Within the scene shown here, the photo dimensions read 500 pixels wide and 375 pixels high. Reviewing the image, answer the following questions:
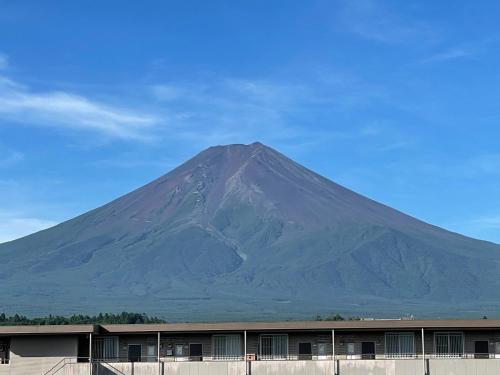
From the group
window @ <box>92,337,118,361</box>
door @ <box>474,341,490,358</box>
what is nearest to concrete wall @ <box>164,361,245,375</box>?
window @ <box>92,337,118,361</box>

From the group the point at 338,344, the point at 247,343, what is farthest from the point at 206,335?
the point at 338,344

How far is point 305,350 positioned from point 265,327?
7.52 ft

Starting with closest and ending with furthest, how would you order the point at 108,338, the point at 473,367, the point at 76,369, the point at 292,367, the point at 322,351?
the point at 473,367 → the point at 292,367 → the point at 76,369 → the point at 322,351 → the point at 108,338

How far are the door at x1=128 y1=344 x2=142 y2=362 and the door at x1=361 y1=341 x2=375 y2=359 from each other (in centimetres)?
901

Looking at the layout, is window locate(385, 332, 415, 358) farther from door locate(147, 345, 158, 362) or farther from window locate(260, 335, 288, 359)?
door locate(147, 345, 158, 362)

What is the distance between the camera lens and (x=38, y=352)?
2020 inches

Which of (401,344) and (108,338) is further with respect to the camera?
(108,338)

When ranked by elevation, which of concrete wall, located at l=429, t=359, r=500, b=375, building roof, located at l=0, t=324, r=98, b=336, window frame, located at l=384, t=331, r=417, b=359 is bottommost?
concrete wall, located at l=429, t=359, r=500, b=375

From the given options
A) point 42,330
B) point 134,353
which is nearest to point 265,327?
point 134,353

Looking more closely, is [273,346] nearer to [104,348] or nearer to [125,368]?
[125,368]

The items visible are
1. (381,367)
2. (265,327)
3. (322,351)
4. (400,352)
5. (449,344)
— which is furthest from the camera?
(322,351)

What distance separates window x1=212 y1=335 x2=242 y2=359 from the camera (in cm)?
5222

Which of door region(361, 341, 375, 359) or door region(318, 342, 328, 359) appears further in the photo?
door region(318, 342, 328, 359)

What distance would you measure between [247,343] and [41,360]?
27.1 feet
